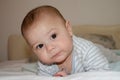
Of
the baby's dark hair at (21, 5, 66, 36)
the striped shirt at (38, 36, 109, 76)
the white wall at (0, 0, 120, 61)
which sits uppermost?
the white wall at (0, 0, 120, 61)

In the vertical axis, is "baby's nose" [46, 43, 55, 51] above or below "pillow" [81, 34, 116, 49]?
below

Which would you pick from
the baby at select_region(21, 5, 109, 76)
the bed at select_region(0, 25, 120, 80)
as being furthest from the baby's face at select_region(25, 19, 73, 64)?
the bed at select_region(0, 25, 120, 80)

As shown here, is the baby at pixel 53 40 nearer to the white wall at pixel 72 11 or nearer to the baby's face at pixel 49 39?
the baby's face at pixel 49 39

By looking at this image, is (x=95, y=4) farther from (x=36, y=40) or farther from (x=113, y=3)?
(x=36, y=40)

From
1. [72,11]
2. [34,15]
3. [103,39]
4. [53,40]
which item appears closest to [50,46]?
[53,40]

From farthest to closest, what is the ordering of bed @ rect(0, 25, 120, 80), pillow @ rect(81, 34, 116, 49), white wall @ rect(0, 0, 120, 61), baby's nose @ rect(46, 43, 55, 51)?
white wall @ rect(0, 0, 120, 61), pillow @ rect(81, 34, 116, 49), bed @ rect(0, 25, 120, 80), baby's nose @ rect(46, 43, 55, 51)

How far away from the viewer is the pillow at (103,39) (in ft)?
5.43

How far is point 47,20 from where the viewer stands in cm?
101

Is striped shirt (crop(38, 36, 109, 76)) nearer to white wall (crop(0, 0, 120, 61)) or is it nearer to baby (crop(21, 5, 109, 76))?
baby (crop(21, 5, 109, 76))

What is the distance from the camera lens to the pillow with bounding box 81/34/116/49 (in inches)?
65.2

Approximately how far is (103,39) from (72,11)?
1.62ft

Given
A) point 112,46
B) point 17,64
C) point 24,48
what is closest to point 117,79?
point 112,46

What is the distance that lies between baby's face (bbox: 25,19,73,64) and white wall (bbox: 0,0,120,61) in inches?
40.6

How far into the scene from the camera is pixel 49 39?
98cm
